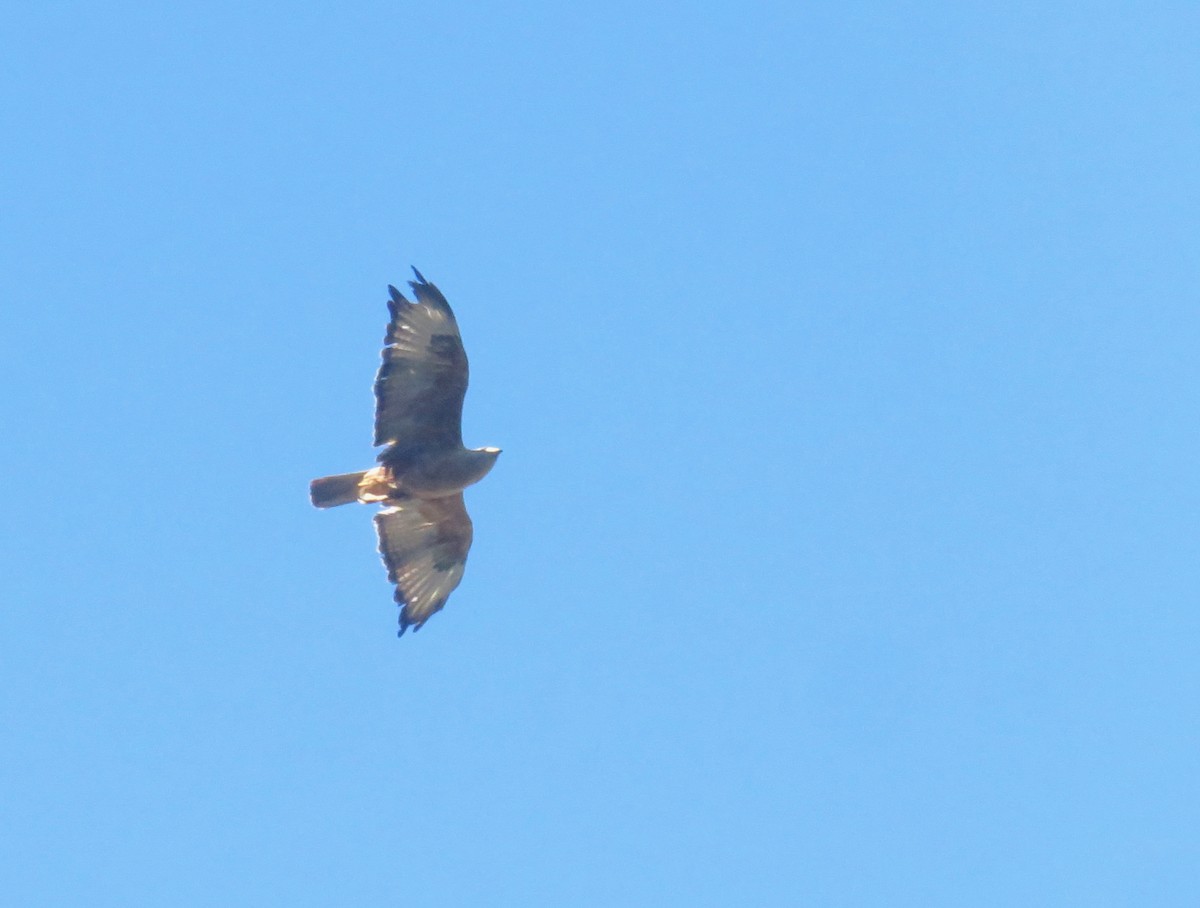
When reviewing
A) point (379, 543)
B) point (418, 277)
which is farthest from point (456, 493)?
point (418, 277)

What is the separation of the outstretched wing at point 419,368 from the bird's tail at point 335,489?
0.45 metres

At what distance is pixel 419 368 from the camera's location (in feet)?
53.6

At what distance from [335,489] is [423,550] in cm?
143

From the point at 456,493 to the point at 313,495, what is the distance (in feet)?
4.95

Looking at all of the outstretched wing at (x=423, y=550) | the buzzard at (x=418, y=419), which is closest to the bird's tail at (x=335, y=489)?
the buzzard at (x=418, y=419)

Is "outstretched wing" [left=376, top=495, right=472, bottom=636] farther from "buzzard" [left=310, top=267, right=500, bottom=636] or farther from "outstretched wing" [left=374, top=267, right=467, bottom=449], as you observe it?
"outstretched wing" [left=374, top=267, right=467, bottom=449]

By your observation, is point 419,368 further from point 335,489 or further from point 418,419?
→ point 335,489

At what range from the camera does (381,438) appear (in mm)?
16562

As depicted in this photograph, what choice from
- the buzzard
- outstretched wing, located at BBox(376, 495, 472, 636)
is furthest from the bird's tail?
outstretched wing, located at BBox(376, 495, 472, 636)

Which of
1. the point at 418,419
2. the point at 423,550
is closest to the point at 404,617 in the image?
the point at 423,550

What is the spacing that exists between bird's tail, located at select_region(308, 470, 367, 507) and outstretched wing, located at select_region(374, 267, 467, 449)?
453 mm

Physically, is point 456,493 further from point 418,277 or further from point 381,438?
point 418,277

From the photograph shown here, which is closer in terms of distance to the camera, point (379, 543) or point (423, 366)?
point (423, 366)

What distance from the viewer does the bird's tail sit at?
16484 millimetres
